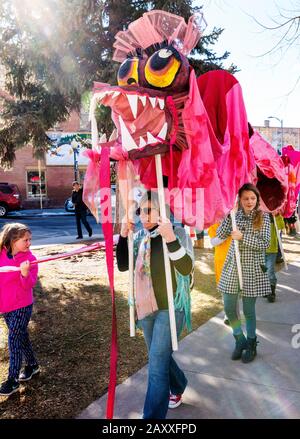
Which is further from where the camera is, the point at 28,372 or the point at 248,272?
the point at 248,272

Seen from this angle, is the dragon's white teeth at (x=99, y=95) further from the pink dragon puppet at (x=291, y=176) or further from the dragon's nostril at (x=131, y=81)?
the pink dragon puppet at (x=291, y=176)

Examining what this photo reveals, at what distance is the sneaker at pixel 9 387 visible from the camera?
372 centimetres

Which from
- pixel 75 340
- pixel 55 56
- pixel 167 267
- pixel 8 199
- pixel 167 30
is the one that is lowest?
pixel 75 340

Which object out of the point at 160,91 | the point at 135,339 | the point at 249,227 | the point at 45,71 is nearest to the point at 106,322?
the point at 135,339

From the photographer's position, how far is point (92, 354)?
461cm

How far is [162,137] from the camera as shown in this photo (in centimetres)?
295

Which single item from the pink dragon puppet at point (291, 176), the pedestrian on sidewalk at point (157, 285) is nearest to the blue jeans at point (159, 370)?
the pedestrian on sidewalk at point (157, 285)

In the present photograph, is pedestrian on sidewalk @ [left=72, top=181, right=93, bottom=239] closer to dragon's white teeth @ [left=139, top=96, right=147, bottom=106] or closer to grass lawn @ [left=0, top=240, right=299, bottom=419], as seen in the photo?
grass lawn @ [left=0, top=240, right=299, bottom=419]

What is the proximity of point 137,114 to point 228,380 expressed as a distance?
7.85 feet

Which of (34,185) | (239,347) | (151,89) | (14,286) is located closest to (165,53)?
(151,89)

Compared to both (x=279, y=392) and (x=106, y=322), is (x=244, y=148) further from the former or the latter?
(x=106, y=322)

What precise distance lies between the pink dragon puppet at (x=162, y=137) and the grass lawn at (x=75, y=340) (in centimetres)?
107

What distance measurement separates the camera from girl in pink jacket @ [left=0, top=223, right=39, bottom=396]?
3.76 metres

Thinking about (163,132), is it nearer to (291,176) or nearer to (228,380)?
(228,380)
